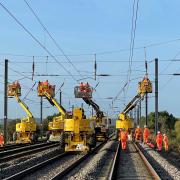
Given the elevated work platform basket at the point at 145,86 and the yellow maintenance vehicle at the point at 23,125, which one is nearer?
the elevated work platform basket at the point at 145,86

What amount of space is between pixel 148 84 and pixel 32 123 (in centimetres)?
1324

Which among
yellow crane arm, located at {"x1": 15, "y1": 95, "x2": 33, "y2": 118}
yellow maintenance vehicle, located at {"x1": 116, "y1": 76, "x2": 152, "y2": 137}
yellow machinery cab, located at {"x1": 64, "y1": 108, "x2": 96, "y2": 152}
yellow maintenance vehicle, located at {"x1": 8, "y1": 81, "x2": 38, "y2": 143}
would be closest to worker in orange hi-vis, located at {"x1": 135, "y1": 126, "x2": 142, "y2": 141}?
yellow maintenance vehicle, located at {"x1": 116, "y1": 76, "x2": 152, "y2": 137}

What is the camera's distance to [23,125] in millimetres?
53219

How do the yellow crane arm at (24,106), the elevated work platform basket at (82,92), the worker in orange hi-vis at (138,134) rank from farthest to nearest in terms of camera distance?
the yellow crane arm at (24,106) < the worker in orange hi-vis at (138,134) < the elevated work platform basket at (82,92)

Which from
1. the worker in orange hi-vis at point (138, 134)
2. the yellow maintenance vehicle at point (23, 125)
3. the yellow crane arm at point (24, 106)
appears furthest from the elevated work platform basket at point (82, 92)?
the yellow crane arm at point (24, 106)

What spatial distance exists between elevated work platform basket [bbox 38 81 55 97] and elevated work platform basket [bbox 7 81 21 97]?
7245 millimetres

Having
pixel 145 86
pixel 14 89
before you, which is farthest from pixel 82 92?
pixel 14 89

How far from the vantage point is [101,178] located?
19.2 meters

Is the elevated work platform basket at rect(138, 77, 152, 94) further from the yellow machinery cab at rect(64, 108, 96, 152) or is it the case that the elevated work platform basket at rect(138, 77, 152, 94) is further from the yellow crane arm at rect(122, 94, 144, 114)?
the yellow machinery cab at rect(64, 108, 96, 152)

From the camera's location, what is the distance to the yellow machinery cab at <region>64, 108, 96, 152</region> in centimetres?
3509

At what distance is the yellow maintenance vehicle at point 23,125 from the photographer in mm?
53750

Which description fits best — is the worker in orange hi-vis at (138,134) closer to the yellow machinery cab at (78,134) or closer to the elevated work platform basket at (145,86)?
the elevated work platform basket at (145,86)

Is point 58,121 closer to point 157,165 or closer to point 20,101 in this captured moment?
point 20,101

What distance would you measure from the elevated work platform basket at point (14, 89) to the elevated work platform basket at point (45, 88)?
23.8ft
